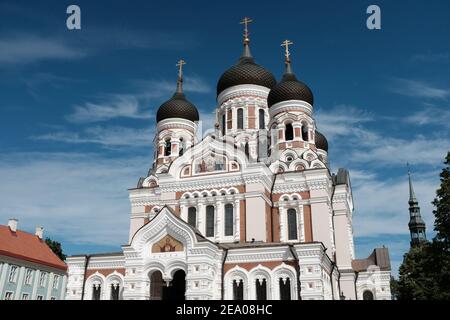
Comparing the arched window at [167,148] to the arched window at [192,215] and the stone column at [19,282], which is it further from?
the stone column at [19,282]

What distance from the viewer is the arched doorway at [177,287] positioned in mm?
20266

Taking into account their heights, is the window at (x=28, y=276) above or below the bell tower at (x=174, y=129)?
below

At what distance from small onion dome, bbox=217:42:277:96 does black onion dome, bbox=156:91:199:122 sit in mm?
2444

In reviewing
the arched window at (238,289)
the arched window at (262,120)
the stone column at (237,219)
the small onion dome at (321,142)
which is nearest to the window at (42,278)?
the stone column at (237,219)

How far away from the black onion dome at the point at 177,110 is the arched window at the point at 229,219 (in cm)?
1022

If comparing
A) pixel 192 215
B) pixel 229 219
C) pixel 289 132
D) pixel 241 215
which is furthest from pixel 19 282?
pixel 289 132

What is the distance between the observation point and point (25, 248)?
31.4 meters

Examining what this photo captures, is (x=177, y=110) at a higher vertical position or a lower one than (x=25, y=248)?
higher

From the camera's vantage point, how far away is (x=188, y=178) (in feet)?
83.7

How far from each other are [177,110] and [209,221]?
10745 millimetres

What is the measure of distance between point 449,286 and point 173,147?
1986cm

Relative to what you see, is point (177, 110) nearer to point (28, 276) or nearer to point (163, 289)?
point (28, 276)
